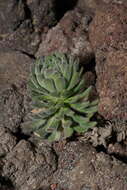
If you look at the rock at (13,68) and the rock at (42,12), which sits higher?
the rock at (42,12)

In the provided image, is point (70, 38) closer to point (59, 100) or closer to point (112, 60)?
point (112, 60)

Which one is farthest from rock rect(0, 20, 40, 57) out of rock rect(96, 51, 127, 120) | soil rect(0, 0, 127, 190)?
rock rect(96, 51, 127, 120)

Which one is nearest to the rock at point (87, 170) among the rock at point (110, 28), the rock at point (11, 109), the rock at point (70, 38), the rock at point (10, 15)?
the rock at point (11, 109)

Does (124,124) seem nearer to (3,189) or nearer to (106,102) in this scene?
(106,102)

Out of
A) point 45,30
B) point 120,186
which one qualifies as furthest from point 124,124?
point 45,30

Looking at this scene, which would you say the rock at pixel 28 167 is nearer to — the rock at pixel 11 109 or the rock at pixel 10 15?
the rock at pixel 11 109

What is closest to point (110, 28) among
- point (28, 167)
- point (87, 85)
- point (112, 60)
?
point (112, 60)

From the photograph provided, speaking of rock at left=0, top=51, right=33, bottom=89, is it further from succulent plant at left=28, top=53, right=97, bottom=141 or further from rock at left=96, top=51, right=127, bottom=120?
rock at left=96, top=51, right=127, bottom=120
